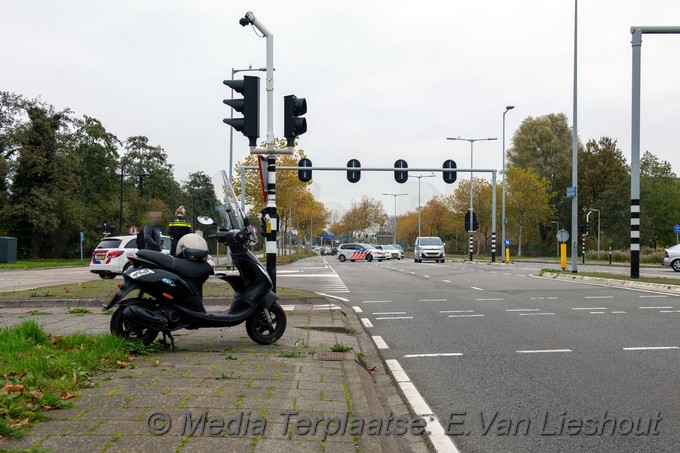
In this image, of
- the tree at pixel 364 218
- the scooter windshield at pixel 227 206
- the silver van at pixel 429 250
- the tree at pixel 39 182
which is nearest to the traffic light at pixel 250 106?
the scooter windshield at pixel 227 206

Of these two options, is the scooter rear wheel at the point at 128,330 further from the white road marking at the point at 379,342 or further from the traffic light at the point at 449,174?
the traffic light at the point at 449,174

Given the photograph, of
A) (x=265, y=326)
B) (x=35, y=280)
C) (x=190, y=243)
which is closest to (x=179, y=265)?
(x=190, y=243)

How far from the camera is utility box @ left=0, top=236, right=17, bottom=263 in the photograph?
38000 millimetres

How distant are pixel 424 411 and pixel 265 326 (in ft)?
9.40

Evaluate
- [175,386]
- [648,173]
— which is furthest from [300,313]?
[648,173]

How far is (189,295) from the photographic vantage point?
21.5 ft

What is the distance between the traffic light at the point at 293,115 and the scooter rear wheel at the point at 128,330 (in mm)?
4810

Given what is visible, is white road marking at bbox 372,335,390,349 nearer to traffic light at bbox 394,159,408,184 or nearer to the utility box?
traffic light at bbox 394,159,408,184

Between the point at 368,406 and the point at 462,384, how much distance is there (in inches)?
62.2

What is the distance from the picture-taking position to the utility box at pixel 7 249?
3800 centimetres

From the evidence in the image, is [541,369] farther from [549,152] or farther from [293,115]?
[549,152]

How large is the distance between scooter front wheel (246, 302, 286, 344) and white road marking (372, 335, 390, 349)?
147 centimetres

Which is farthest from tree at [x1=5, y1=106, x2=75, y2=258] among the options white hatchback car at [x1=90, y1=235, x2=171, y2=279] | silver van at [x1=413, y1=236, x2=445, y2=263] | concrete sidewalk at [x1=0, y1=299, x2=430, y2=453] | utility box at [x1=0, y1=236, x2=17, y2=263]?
concrete sidewalk at [x1=0, y1=299, x2=430, y2=453]

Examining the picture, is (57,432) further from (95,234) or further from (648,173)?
(648,173)
